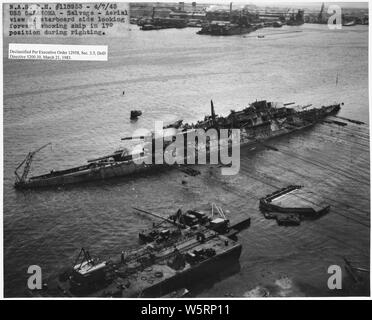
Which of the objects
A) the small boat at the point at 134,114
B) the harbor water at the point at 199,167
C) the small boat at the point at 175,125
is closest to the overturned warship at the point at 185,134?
the small boat at the point at 175,125

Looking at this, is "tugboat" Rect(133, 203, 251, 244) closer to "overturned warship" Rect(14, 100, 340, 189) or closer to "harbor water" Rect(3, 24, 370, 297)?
"harbor water" Rect(3, 24, 370, 297)

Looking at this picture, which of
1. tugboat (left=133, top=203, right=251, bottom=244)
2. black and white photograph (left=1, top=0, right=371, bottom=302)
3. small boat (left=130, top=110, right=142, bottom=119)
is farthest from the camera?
small boat (left=130, top=110, right=142, bottom=119)

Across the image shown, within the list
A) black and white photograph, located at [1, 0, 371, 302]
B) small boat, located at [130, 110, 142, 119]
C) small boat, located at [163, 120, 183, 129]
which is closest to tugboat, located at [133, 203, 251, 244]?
black and white photograph, located at [1, 0, 371, 302]

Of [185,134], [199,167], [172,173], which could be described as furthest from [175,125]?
[172,173]

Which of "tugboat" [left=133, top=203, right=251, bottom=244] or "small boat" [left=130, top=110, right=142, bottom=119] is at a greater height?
"small boat" [left=130, top=110, right=142, bottom=119]

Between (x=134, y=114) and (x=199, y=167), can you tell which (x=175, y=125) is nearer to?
(x=134, y=114)

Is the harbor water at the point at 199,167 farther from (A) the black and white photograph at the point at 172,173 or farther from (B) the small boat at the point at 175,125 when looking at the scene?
(B) the small boat at the point at 175,125
